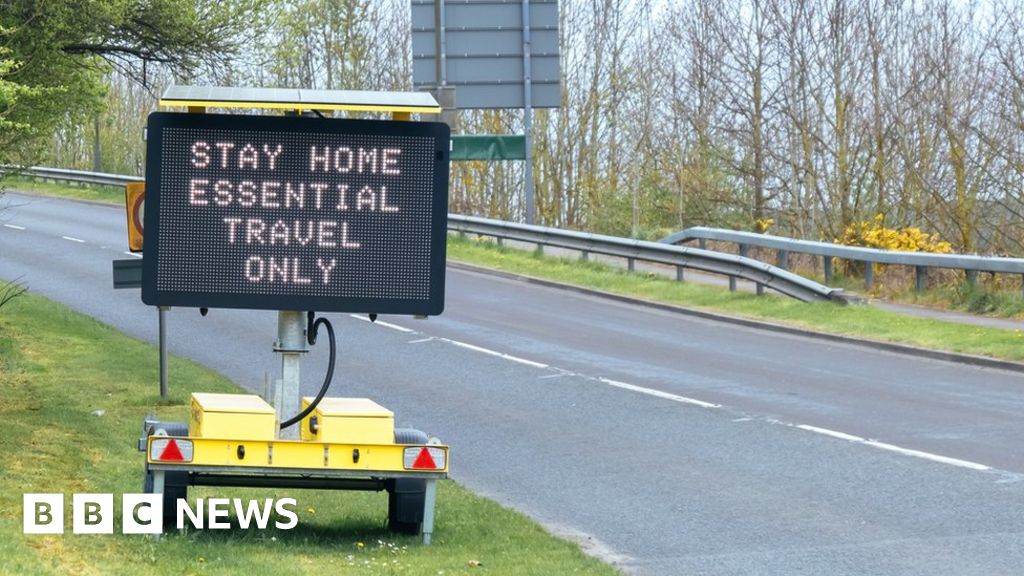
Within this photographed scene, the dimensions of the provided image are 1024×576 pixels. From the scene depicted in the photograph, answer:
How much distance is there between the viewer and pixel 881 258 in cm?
2377

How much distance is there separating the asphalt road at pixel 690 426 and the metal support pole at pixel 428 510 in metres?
0.15

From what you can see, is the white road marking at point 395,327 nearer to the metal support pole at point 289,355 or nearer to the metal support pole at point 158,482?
the metal support pole at point 289,355

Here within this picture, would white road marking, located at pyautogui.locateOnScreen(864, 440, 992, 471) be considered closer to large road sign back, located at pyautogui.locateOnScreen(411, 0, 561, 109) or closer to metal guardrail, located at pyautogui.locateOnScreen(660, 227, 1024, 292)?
metal guardrail, located at pyautogui.locateOnScreen(660, 227, 1024, 292)

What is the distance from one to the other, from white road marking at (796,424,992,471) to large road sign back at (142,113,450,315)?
4.90 metres

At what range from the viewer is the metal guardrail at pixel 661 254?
24.1m

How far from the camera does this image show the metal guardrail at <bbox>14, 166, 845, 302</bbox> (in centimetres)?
2414

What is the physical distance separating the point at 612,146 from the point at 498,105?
11856 millimetres

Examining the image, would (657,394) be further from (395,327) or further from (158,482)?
(158,482)

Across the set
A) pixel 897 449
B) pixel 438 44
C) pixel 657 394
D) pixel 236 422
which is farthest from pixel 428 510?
pixel 438 44

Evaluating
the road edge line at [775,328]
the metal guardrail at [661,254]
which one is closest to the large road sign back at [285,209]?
the metal guardrail at [661,254]

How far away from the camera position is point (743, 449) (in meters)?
13.1

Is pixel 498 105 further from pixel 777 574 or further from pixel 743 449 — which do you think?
pixel 777 574

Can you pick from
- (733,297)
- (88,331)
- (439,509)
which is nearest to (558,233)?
(733,297)

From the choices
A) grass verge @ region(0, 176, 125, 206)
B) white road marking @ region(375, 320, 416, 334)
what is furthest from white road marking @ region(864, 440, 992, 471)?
grass verge @ region(0, 176, 125, 206)
